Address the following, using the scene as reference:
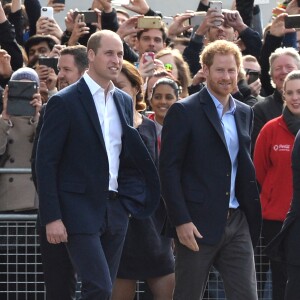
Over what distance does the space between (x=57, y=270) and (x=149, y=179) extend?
0.88 metres

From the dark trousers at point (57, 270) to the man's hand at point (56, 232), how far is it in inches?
25.5

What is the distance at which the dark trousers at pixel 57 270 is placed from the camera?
24.9 feet

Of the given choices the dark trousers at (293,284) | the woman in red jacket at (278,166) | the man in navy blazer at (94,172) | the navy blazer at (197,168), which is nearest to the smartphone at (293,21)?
the woman in red jacket at (278,166)

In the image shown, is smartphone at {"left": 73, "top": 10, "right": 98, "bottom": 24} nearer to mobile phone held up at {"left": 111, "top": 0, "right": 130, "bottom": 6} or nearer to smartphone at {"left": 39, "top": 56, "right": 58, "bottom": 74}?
mobile phone held up at {"left": 111, "top": 0, "right": 130, "bottom": 6}

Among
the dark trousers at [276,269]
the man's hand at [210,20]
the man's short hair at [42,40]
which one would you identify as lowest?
the dark trousers at [276,269]

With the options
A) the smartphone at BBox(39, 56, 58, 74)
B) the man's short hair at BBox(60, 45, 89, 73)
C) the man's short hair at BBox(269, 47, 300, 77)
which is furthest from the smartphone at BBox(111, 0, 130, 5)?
the man's short hair at BBox(60, 45, 89, 73)

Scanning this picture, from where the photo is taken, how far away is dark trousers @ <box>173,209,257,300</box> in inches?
289

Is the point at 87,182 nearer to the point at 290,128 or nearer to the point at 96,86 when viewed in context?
the point at 96,86

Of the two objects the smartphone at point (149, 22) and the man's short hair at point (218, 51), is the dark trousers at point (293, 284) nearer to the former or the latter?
the man's short hair at point (218, 51)

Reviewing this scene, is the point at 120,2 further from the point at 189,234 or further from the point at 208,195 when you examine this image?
the point at 189,234

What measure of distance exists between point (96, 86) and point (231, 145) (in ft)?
3.17

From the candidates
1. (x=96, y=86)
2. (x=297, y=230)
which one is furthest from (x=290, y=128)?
(x=96, y=86)

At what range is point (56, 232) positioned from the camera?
6.89 metres

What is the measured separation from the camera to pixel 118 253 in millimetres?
7301
